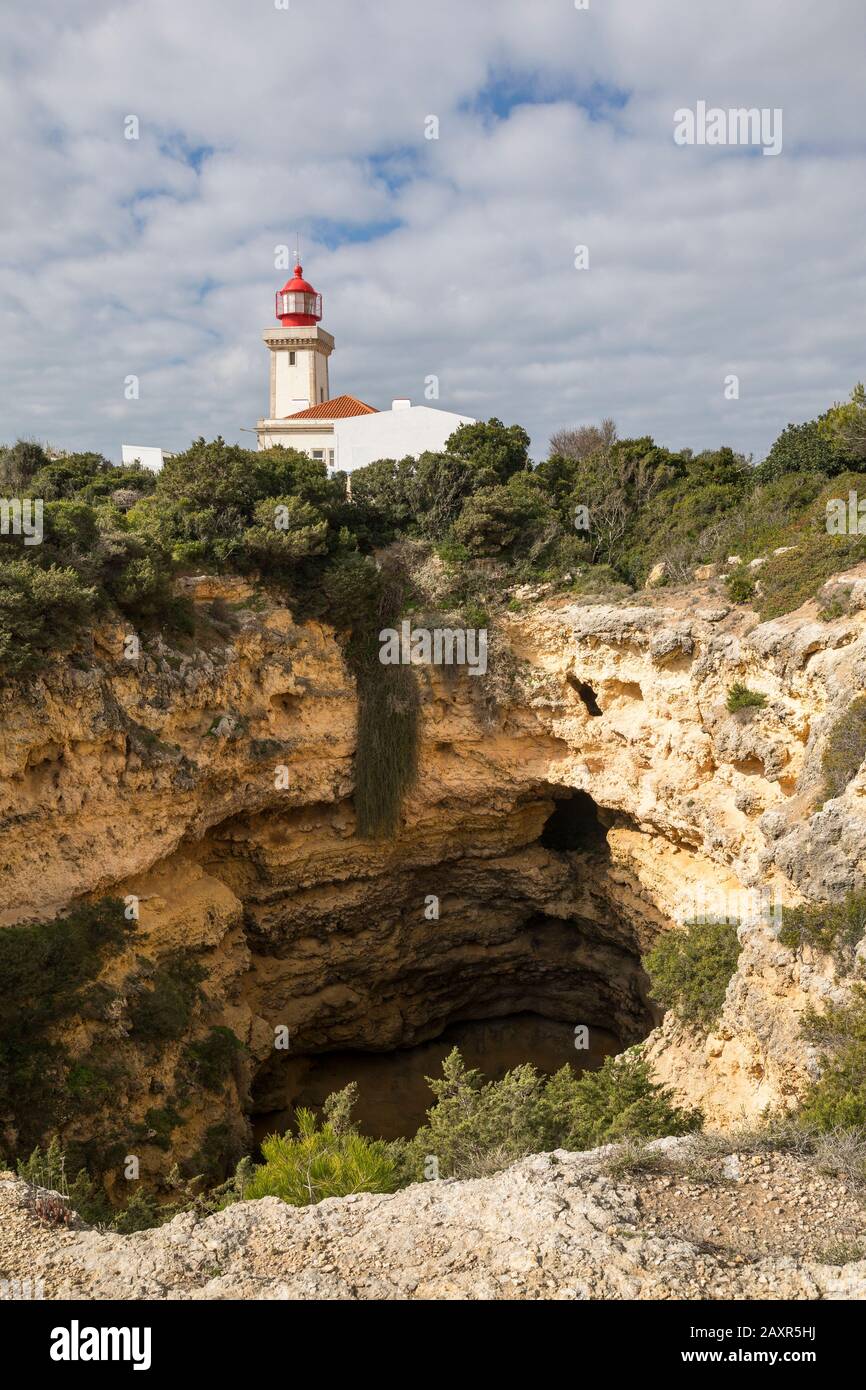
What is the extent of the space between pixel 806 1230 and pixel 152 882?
12.6 m

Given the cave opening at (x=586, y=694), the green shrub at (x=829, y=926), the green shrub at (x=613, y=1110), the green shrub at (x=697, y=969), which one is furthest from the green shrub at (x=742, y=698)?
the green shrub at (x=613, y=1110)

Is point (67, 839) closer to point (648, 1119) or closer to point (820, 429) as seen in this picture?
point (648, 1119)

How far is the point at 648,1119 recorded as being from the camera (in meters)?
9.78

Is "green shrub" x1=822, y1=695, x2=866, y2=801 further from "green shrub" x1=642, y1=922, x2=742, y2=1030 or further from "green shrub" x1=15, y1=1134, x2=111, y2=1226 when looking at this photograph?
"green shrub" x1=15, y1=1134, x2=111, y2=1226

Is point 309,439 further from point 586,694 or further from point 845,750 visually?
point 845,750

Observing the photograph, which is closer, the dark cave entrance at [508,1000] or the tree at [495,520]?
the tree at [495,520]

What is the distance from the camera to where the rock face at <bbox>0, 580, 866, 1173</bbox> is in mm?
13594

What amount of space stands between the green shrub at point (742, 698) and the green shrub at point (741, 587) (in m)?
2.17

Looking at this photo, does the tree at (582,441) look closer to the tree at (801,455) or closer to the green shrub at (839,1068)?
→ the tree at (801,455)

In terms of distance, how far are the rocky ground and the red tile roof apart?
28217 mm

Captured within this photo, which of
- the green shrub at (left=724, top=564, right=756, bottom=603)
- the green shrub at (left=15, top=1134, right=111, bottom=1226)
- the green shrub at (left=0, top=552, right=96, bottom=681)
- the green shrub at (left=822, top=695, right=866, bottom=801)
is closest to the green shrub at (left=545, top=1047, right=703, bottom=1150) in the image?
the green shrub at (left=822, top=695, right=866, bottom=801)

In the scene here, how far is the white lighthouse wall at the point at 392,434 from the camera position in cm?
2850

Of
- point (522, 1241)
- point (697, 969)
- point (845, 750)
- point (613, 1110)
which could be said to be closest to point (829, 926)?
point (845, 750)

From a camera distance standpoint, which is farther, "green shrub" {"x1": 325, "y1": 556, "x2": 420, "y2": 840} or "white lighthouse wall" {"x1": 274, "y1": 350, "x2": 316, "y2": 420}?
"white lighthouse wall" {"x1": 274, "y1": 350, "x2": 316, "y2": 420}
